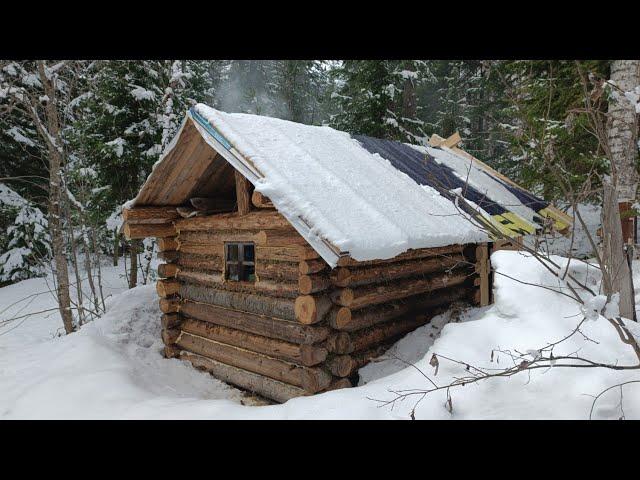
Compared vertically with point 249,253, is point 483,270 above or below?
below

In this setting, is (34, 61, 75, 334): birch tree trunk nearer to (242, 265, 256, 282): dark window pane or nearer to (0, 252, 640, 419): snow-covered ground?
(0, 252, 640, 419): snow-covered ground

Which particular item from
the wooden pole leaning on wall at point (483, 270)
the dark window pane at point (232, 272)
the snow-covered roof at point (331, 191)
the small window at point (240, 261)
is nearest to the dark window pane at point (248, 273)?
the small window at point (240, 261)

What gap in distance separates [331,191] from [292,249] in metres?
1.01

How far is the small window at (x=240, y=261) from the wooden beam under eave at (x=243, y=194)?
69 cm

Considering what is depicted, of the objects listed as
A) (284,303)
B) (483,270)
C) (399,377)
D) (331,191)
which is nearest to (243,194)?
(331,191)

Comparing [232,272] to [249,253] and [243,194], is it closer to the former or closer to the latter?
[249,253]

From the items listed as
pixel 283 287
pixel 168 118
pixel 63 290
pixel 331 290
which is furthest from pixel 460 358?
pixel 168 118

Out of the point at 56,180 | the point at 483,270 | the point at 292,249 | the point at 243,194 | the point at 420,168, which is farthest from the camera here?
the point at 56,180

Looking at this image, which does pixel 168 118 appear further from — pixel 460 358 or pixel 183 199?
pixel 460 358

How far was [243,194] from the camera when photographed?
20.7 ft

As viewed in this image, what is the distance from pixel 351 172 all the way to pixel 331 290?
2238 millimetres

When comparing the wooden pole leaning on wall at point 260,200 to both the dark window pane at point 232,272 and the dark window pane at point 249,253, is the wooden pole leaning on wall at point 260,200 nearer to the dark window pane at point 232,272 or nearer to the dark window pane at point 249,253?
the dark window pane at point 249,253

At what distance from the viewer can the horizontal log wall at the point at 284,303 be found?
217 inches

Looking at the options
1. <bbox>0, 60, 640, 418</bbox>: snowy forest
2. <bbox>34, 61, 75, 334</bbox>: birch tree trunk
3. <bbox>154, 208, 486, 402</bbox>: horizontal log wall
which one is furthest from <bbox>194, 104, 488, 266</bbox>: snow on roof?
<bbox>34, 61, 75, 334</bbox>: birch tree trunk
